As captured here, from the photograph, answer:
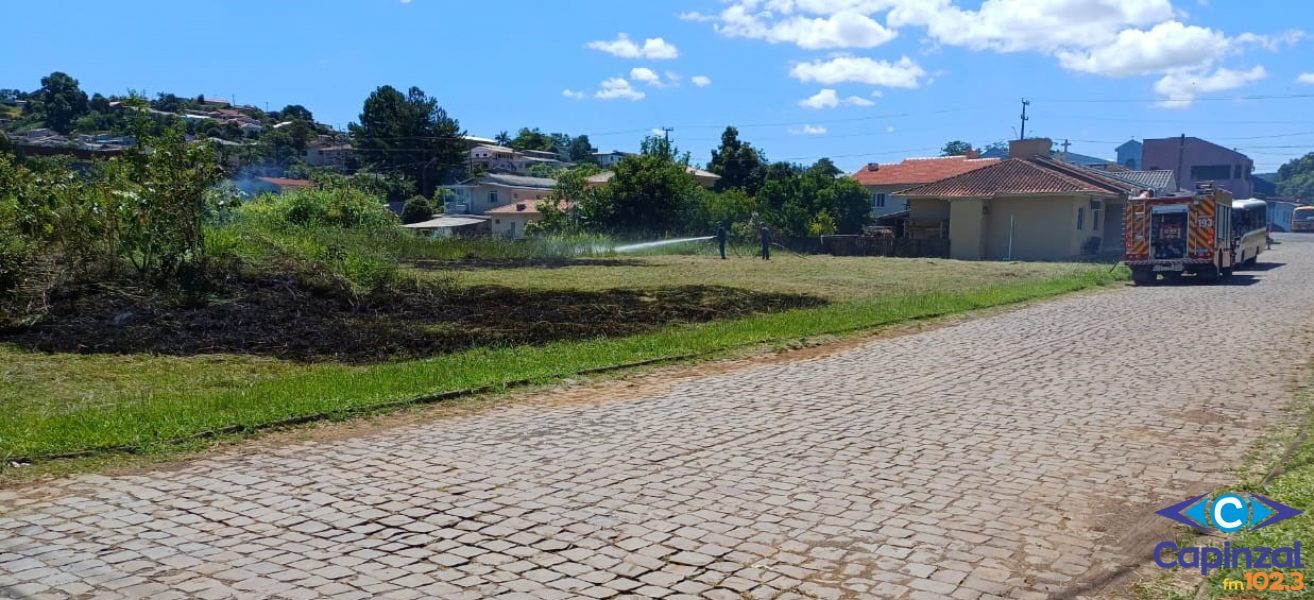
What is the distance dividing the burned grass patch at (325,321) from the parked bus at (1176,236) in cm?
1247

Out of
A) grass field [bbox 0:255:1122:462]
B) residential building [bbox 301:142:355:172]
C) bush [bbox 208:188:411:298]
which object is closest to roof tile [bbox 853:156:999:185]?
grass field [bbox 0:255:1122:462]

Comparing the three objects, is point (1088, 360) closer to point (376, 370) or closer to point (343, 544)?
point (376, 370)

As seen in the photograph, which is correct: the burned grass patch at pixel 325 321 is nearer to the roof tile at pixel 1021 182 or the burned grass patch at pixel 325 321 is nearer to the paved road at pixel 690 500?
the paved road at pixel 690 500

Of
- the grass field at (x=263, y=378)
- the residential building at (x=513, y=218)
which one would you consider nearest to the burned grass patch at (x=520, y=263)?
the grass field at (x=263, y=378)

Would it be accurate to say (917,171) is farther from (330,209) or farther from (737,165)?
(330,209)

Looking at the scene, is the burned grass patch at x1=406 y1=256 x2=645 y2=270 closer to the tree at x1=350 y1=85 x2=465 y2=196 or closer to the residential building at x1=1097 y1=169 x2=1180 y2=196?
the residential building at x1=1097 y1=169 x2=1180 y2=196

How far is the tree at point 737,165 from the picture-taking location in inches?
2776

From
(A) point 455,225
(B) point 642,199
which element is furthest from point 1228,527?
(A) point 455,225

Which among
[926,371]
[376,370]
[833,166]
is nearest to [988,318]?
[926,371]

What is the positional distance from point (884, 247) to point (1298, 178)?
5035 inches

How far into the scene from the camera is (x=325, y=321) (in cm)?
1493

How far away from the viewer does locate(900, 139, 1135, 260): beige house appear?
41031 millimetres

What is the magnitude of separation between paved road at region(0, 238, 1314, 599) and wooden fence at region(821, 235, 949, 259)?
3400 centimetres

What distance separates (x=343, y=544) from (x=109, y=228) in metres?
12.0
